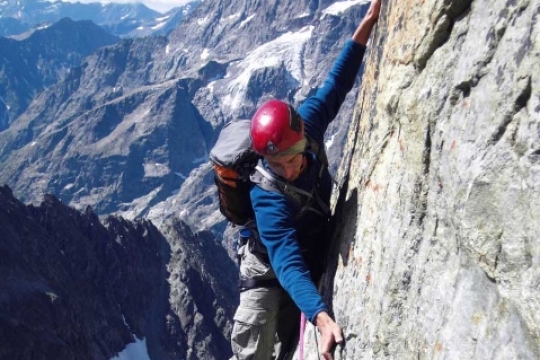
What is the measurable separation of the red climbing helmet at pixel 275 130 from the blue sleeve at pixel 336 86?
68.0 inches

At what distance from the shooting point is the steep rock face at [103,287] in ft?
255

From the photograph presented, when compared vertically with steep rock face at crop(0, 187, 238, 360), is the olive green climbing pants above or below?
below

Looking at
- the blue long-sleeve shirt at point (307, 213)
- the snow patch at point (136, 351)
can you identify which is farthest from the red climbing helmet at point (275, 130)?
the snow patch at point (136, 351)

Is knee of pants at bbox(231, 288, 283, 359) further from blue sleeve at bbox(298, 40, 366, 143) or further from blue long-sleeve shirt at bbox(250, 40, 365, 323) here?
blue sleeve at bbox(298, 40, 366, 143)

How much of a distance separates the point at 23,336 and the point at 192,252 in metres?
84.6

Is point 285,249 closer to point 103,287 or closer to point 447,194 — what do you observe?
point 447,194

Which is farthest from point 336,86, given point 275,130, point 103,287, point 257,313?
point 103,287

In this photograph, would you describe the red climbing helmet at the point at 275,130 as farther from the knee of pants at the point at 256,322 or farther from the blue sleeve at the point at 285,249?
the knee of pants at the point at 256,322

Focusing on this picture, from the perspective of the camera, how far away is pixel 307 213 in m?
7.11

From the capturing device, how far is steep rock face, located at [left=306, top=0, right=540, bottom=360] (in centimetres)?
379

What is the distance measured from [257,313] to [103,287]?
116 m

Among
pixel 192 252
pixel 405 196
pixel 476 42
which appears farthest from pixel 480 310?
pixel 192 252

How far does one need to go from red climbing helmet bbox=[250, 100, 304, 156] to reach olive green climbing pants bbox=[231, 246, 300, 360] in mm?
1992

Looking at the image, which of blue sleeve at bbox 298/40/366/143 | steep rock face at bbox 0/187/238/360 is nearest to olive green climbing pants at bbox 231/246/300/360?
blue sleeve at bbox 298/40/366/143
